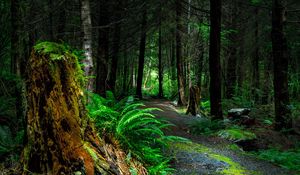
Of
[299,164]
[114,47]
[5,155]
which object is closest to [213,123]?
[299,164]

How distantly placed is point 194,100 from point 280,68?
4.65m

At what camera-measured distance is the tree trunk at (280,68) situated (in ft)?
34.6

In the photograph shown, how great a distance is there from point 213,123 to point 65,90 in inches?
297

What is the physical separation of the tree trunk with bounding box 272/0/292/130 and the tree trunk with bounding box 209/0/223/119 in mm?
2106

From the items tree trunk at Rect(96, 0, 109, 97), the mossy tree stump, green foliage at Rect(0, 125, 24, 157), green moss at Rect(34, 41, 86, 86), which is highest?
tree trunk at Rect(96, 0, 109, 97)

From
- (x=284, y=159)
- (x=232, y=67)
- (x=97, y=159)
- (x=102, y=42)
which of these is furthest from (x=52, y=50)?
(x=232, y=67)

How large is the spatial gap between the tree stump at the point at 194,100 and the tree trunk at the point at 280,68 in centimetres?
421

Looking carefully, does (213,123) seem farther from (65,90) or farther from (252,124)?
(65,90)

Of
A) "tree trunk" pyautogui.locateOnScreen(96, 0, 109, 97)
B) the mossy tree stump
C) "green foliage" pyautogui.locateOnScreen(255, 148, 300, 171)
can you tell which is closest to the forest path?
"green foliage" pyautogui.locateOnScreen(255, 148, 300, 171)

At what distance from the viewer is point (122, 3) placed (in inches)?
552

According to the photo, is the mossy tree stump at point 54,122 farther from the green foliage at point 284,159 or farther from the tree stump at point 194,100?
the tree stump at point 194,100

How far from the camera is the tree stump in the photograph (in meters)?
14.1

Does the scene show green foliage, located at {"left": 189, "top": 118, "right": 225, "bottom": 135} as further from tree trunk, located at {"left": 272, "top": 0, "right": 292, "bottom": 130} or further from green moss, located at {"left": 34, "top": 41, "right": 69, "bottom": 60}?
green moss, located at {"left": 34, "top": 41, "right": 69, "bottom": 60}

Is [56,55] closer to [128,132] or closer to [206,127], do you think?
[128,132]
